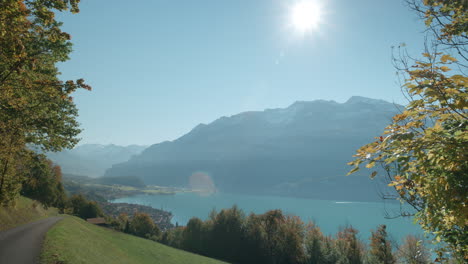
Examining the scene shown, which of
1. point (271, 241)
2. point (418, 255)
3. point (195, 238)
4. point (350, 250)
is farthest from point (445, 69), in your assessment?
point (195, 238)

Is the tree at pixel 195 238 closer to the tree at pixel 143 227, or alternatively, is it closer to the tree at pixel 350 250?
the tree at pixel 143 227

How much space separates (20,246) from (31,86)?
1116 cm

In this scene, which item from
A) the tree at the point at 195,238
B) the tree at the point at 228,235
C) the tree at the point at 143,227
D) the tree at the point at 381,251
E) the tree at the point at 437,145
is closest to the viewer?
the tree at the point at 437,145

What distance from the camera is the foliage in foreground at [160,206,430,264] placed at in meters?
43.5

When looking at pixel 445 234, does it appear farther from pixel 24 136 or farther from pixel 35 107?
pixel 24 136

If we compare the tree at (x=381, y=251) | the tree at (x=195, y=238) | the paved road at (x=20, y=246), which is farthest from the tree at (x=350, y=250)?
the paved road at (x=20, y=246)

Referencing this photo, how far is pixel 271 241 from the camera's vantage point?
5038cm

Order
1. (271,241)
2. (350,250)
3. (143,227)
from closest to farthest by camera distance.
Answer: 1. (350,250)
2. (271,241)
3. (143,227)

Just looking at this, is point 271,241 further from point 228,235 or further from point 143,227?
point 143,227

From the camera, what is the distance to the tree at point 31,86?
7464mm

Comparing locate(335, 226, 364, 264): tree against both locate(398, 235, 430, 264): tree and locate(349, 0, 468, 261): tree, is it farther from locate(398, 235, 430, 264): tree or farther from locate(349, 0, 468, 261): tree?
locate(349, 0, 468, 261): tree

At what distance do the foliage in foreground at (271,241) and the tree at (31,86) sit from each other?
133 ft

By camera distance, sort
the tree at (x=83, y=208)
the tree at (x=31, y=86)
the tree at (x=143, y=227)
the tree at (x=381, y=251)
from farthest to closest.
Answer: the tree at (x=83, y=208) → the tree at (x=143, y=227) → the tree at (x=381, y=251) → the tree at (x=31, y=86)

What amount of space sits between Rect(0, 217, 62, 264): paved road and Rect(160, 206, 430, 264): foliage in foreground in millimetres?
40084
